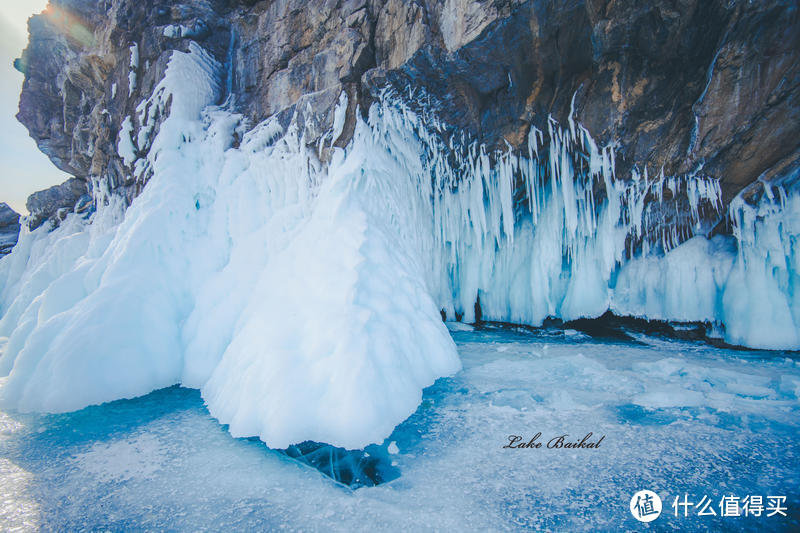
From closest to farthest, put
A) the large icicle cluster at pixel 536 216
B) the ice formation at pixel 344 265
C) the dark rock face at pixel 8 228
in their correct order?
the ice formation at pixel 344 265, the large icicle cluster at pixel 536 216, the dark rock face at pixel 8 228

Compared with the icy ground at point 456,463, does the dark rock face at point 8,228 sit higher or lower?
higher

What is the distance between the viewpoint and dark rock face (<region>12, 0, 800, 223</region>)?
4551mm

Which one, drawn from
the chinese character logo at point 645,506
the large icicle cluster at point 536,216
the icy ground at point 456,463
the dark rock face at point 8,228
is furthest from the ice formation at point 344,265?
the dark rock face at point 8,228

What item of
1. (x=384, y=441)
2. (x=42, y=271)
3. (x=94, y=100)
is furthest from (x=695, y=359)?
(x=94, y=100)

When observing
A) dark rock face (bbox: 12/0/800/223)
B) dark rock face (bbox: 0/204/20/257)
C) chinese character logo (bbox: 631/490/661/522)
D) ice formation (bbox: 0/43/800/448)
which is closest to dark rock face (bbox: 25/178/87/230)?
dark rock face (bbox: 0/204/20/257)

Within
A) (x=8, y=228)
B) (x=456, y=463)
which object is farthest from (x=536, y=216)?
(x=8, y=228)

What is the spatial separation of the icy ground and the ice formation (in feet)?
1.25

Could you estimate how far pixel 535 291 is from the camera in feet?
25.4

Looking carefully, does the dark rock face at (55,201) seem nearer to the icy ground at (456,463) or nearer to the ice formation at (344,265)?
the ice formation at (344,265)

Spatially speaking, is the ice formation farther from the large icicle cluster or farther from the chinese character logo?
the chinese character logo

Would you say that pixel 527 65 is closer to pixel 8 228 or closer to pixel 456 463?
pixel 456 463

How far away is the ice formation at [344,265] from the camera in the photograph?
3.70 metres

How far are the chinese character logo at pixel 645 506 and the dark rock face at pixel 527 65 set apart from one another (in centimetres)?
540

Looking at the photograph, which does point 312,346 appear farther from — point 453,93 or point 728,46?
point 728,46
